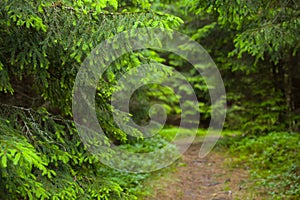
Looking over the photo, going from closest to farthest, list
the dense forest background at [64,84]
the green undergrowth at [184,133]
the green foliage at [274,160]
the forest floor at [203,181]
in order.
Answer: the dense forest background at [64,84] → the green foliage at [274,160] → the forest floor at [203,181] → the green undergrowth at [184,133]

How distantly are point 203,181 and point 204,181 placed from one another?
0.08 ft

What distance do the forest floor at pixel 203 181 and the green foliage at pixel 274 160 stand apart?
39cm

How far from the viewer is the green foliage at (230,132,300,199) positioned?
6.07m

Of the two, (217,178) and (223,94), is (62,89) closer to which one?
(217,178)

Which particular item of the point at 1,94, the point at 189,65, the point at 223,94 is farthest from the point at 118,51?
the point at 189,65

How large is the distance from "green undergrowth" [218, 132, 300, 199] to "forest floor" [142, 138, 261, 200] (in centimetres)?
31

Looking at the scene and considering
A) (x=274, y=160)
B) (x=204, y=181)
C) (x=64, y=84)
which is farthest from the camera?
(x=274, y=160)

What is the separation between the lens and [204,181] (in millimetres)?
7562

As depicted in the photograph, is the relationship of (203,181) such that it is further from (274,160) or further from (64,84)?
(64,84)

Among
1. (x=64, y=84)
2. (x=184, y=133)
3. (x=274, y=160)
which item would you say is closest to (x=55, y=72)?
(x=64, y=84)

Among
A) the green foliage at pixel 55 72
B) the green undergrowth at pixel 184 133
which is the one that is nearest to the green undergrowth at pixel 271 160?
the green undergrowth at pixel 184 133

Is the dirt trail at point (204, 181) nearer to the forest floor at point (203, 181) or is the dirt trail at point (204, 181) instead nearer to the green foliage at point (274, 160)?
the forest floor at point (203, 181)

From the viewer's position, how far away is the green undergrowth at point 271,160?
20.0 ft

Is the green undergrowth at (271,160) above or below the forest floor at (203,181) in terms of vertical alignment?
above
